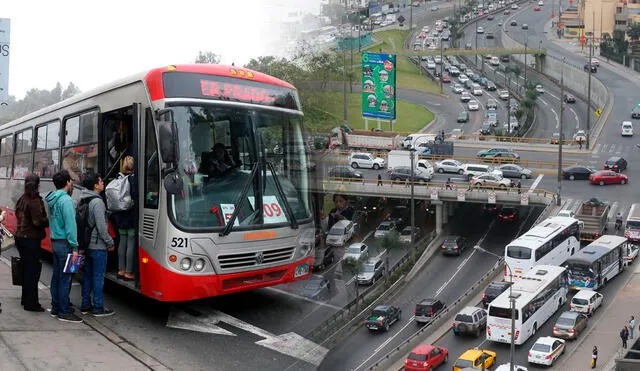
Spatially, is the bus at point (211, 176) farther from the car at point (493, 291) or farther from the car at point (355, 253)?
the car at point (355, 253)

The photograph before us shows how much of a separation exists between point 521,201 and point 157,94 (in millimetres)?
25865

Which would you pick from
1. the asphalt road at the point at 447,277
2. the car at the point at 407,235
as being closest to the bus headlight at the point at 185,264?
the asphalt road at the point at 447,277

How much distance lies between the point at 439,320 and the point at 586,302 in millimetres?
3874

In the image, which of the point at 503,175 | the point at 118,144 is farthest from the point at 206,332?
the point at 503,175

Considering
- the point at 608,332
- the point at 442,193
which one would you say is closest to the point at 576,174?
the point at 442,193

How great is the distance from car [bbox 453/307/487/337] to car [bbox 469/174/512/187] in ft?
33.5

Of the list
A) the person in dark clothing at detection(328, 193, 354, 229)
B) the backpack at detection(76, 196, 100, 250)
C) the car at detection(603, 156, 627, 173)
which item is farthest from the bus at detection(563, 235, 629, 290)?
the backpack at detection(76, 196, 100, 250)

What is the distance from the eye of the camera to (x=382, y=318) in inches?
866

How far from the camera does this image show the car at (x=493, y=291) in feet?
77.2

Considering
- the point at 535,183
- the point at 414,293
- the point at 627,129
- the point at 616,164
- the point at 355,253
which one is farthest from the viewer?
the point at 627,129

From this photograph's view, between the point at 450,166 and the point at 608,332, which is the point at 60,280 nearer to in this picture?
the point at 608,332

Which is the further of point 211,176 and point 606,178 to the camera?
point 606,178

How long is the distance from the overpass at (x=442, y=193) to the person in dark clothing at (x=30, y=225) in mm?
24294

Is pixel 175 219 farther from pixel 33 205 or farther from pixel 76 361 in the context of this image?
pixel 76 361
